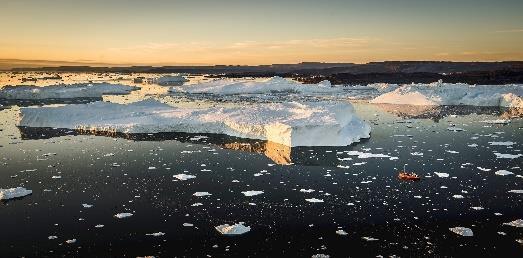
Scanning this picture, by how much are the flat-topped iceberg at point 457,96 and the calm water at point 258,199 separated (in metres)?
13.2

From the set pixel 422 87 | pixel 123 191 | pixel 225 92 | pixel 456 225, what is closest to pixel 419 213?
pixel 456 225

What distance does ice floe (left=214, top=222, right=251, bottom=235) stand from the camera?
17.3 ft

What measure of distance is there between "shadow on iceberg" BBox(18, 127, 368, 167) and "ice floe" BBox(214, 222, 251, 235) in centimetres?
361

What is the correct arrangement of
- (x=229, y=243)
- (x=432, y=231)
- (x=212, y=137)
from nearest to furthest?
(x=229, y=243) < (x=432, y=231) < (x=212, y=137)

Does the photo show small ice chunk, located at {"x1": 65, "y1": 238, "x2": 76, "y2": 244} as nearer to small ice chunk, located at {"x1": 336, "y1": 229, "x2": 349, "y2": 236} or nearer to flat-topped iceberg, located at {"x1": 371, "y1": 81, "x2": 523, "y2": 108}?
small ice chunk, located at {"x1": 336, "y1": 229, "x2": 349, "y2": 236}

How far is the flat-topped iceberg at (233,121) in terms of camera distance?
1095 centimetres

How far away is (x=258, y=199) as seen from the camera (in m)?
6.56

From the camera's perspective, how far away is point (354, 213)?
5945mm

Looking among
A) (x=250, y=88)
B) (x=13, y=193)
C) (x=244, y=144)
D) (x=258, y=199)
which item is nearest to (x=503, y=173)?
(x=258, y=199)

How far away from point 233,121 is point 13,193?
21.5 feet

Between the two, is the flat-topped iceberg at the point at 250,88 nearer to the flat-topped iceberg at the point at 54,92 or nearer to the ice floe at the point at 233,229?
the flat-topped iceberg at the point at 54,92

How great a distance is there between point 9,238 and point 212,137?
7427mm

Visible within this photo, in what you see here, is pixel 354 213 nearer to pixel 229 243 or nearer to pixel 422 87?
pixel 229 243

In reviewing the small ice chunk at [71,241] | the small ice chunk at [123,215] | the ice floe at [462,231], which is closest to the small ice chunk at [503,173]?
the ice floe at [462,231]
